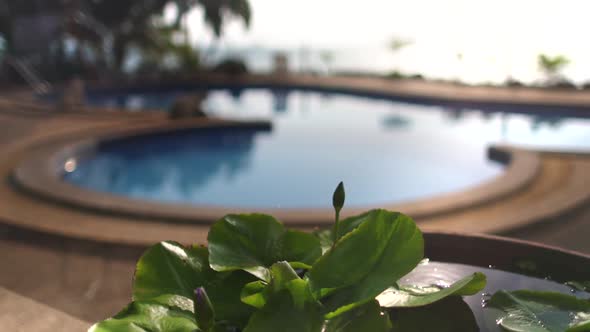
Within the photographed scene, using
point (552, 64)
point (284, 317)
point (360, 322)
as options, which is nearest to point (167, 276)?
point (284, 317)

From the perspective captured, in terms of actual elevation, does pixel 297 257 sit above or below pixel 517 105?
above

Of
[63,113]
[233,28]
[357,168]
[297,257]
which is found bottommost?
[357,168]

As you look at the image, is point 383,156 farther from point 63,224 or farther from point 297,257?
point 297,257

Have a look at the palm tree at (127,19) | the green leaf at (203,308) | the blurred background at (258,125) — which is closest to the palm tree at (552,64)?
the blurred background at (258,125)

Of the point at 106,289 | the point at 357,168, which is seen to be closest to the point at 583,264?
the point at 106,289

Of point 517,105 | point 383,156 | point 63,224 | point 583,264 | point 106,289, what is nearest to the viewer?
point 583,264

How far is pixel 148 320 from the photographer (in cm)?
93

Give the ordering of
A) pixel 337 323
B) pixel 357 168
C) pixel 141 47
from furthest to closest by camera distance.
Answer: pixel 141 47
pixel 357 168
pixel 337 323

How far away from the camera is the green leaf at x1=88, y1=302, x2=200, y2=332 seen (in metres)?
0.87

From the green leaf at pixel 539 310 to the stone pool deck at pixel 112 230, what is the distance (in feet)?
6.07

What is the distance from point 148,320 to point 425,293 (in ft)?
1.92

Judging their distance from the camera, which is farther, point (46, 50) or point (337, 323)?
point (46, 50)

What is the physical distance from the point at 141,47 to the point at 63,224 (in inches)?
508

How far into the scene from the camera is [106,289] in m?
3.42
